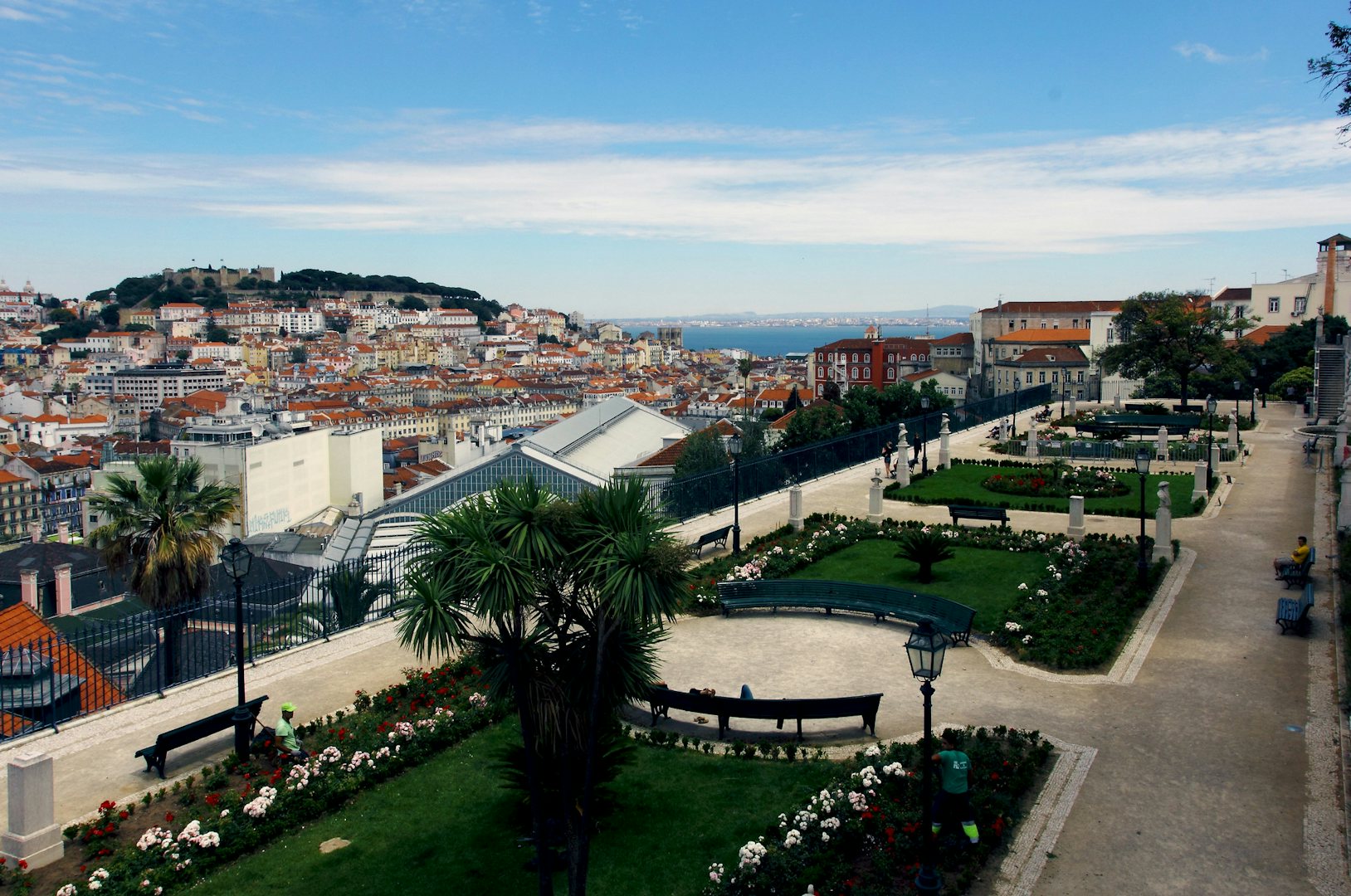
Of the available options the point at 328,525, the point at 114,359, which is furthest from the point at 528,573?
the point at 114,359

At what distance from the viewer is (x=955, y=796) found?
29.4ft

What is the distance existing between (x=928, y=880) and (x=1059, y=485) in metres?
20.5

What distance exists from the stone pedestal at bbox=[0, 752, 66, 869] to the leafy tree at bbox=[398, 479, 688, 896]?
377 cm

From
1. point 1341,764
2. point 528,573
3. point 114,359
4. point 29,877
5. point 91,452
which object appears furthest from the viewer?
point 114,359

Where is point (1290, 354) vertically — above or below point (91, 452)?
above

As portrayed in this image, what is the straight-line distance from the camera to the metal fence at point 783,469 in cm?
2414

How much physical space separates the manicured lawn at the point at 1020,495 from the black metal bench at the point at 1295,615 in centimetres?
767

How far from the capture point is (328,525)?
2382 inches

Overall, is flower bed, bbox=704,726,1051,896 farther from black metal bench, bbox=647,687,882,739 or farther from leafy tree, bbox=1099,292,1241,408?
leafy tree, bbox=1099,292,1241,408

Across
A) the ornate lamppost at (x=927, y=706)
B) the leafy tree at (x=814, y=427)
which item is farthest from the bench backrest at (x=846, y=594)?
the leafy tree at (x=814, y=427)

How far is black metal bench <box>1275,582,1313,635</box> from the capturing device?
14.7m

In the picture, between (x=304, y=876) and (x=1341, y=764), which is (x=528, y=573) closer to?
(x=304, y=876)

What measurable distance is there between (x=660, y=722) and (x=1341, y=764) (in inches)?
287

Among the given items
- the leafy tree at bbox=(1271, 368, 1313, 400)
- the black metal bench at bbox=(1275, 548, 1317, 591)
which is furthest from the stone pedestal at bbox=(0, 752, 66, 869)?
the leafy tree at bbox=(1271, 368, 1313, 400)
